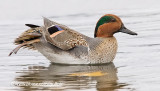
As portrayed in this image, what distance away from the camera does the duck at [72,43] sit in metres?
10.9

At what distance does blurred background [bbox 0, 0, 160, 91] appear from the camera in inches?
344

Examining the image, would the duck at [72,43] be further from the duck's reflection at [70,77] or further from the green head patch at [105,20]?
the duck's reflection at [70,77]

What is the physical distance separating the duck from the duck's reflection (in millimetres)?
193

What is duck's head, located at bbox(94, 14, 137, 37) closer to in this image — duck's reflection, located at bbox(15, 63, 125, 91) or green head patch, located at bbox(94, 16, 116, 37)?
green head patch, located at bbox(94, 16, 116, 37)

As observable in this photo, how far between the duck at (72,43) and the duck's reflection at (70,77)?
193 mm

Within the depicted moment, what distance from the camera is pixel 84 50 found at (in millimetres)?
10914

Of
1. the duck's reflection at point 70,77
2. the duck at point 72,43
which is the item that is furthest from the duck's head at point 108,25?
the duck's reflection at point 70,77

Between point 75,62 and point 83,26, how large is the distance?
4.00 m

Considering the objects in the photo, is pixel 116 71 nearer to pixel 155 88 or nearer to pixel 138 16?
pixel 155 88

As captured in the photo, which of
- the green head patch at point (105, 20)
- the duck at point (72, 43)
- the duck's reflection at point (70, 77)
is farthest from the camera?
the green head patch at point (105, 20)

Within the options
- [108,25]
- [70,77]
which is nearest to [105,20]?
[108,25]

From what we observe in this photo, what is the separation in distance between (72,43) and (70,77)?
1.62 metres

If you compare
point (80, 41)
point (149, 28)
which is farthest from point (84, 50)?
point (149, 28)

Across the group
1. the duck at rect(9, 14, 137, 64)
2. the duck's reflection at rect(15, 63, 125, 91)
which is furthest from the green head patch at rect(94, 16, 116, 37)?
the duck's reflection at rect(15, 63, 125, 91)
